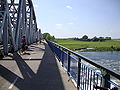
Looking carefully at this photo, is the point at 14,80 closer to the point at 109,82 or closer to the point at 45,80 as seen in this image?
the point at 45,80

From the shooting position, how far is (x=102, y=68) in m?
3.77

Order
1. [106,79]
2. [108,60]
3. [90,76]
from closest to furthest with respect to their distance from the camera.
→ [106,79]
[90,76]
[108,60]

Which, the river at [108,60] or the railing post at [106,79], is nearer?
the railing post at [106,79]

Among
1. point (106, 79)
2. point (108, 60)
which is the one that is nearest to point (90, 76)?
point (106, 79)

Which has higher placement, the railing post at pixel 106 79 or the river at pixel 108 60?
the railing post at pixel 106 79

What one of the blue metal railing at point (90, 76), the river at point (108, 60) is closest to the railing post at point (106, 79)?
the blue metal railing at point (90, 76)

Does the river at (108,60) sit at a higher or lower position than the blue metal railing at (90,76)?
lower

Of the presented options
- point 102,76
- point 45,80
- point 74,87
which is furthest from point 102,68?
point 45,80

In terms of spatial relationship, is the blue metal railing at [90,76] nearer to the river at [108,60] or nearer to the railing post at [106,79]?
the railing post at [106,79]

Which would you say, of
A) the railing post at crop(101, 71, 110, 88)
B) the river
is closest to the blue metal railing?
the railing post at crop(101, 71, 110, 88)

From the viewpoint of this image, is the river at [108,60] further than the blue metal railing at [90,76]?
Yes

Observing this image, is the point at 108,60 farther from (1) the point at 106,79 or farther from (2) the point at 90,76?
(1) the point at 106,79

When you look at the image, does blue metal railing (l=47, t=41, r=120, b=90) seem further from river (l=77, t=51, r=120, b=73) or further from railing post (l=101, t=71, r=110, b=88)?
river (l=77, t=51, r=120, b=73)

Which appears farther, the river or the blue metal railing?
the river
